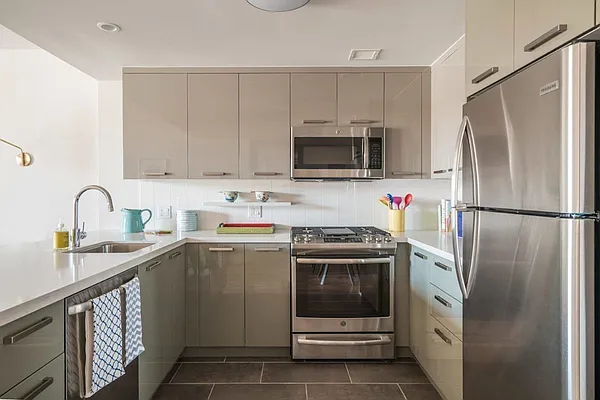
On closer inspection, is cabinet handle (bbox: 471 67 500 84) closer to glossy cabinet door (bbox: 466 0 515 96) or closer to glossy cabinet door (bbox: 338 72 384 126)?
glossy cabinet door (bbox: 466 0 515 96)

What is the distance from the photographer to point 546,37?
1.21 m

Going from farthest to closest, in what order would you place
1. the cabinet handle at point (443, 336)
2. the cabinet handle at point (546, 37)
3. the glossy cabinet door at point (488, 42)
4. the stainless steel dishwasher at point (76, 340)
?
the cabinet handle at point (443, 336) → the glossy cabinet door at point (488, 42) → the stainless steel dishwasher at point (76, 340) → the cabinet handle at point (546, 37)

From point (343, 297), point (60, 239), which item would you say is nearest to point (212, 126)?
point (60, 239)

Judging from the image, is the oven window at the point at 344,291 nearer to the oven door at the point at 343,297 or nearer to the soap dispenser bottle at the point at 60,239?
the oven door at the point at 343,297

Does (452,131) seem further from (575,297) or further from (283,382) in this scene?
(283,382)

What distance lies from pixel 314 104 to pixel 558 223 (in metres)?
2.17

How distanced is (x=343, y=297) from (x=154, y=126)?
74.4 inches

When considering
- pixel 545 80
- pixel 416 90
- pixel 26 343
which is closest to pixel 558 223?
pixel 545 80

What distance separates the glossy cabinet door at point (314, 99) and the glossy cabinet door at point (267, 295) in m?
0.99

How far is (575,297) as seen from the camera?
3.53ft

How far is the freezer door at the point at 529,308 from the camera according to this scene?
3.52 feet

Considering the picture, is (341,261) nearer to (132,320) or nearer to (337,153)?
(337,153)

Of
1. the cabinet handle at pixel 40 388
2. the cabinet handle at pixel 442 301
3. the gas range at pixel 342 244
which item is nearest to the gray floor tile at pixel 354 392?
the cabinet handle at pixel 442 301

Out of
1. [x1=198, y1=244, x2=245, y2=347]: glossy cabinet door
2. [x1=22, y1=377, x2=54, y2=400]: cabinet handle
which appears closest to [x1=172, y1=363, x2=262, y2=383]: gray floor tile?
[x1=198, y1=244, x2=245, y2=347]: glossy cabinet door
